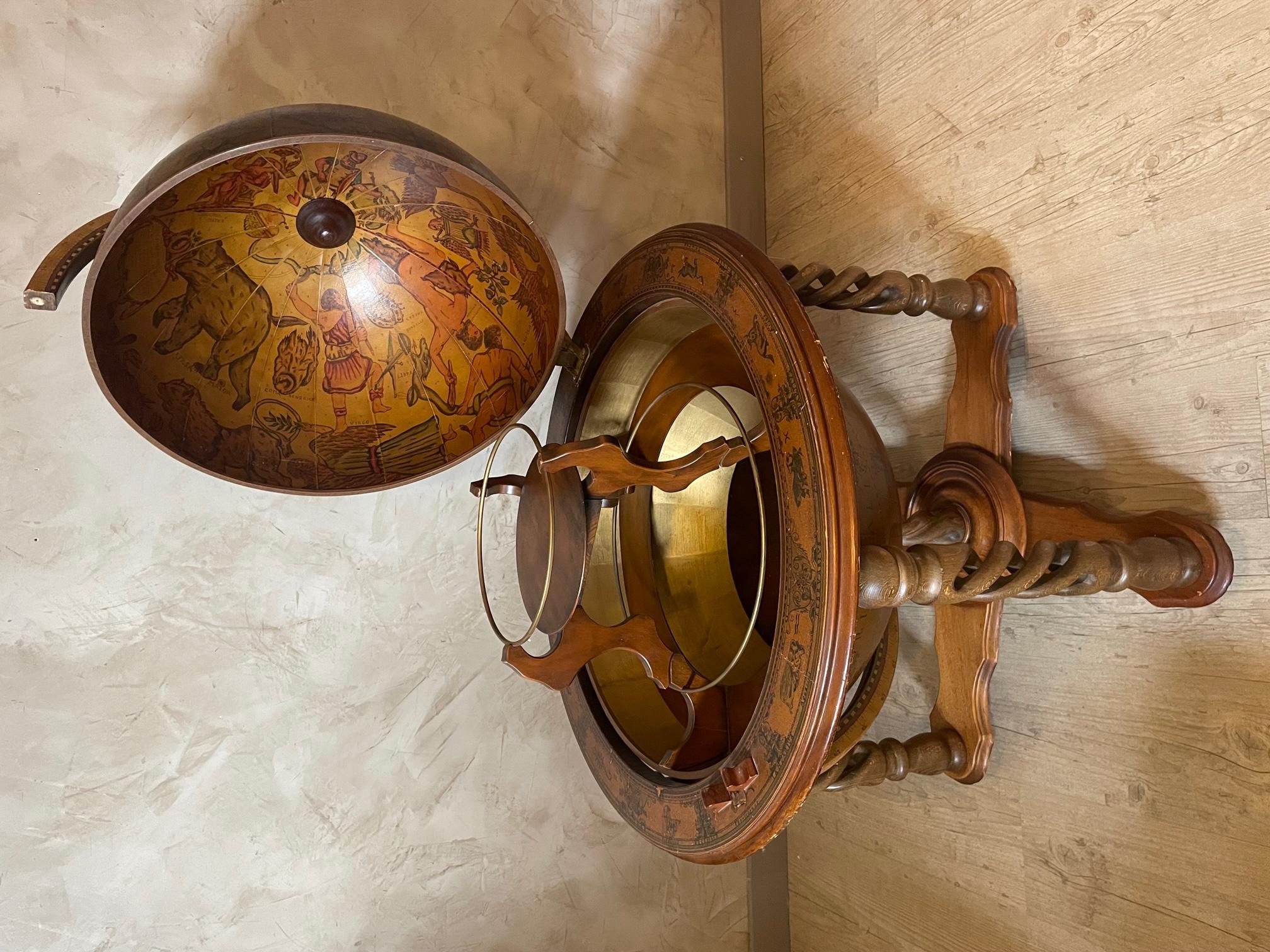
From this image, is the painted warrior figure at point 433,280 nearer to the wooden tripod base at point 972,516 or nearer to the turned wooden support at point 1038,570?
the wooden tripod base at point 972,516

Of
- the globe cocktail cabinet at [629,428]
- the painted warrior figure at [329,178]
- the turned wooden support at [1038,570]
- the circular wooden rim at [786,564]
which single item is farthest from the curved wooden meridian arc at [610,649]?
the painted warrior figure at [329,178]

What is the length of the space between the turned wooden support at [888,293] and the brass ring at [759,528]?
0.17 m

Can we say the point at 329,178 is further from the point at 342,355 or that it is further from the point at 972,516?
the point at 972,516

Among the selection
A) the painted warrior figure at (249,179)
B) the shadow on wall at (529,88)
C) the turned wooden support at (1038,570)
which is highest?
the shadow on wall at (529,88)

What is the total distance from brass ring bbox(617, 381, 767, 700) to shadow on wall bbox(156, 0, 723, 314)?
1.37 ft

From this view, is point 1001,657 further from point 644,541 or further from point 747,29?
point 747,29

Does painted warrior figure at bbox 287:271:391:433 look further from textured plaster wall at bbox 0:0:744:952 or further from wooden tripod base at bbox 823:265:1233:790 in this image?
wooden tripod base at bbox 823:265:1233:790

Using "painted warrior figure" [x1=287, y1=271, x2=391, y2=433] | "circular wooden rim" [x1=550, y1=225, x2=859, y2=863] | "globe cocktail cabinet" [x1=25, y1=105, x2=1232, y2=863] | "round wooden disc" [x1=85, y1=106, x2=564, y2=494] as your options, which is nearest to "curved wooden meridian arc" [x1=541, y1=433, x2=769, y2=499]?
"globe cocktail cabinet" [x1=25, y1=105, x2=1232, y2=863]

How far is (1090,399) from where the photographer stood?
1.00m

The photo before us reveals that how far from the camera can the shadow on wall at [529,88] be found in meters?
1.25

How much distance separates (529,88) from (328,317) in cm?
57

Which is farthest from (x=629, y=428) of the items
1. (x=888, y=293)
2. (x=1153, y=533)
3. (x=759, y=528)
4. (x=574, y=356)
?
(x=1153, y=533)

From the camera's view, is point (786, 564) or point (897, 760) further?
point (897, 760)

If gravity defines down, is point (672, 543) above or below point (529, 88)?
below
